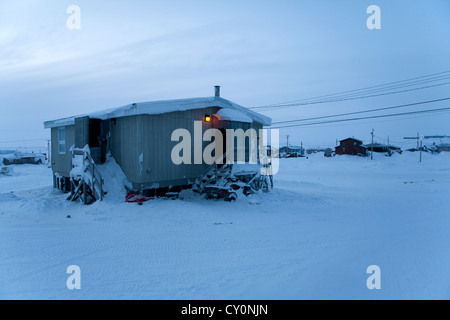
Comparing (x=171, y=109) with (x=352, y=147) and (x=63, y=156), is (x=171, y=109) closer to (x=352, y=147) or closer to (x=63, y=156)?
(x=63, y=156)

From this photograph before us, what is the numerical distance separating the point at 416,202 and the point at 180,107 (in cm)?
1039

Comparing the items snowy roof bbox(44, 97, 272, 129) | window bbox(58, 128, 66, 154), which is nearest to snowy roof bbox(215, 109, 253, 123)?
snowy roof bbox(44, 97, 272, 129)

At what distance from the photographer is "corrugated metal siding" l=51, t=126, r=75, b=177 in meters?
14.0

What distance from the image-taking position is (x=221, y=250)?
19.5 ft

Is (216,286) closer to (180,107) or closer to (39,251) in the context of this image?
(39,251)

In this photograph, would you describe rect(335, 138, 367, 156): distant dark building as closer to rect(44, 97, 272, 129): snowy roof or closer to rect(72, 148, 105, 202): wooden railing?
rect(44, 97, 272, 129): snowy roof

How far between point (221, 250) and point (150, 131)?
6.51 m

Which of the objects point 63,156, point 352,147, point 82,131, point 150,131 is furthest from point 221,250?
point 352,147

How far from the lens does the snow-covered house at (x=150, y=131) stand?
1083cm

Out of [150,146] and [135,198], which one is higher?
[150,146]

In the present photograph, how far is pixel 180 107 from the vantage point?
38.1 ft

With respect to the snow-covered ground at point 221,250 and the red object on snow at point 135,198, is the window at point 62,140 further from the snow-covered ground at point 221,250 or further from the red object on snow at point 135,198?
the red object on snow at point 135,198

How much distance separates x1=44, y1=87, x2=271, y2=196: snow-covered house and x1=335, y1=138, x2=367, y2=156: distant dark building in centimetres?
4142

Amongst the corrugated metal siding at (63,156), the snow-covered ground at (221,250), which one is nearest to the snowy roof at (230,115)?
the snow-covered ground at (221,250)
